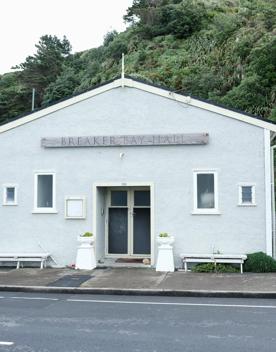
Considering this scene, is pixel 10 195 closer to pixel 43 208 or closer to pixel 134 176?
pixel 43 208

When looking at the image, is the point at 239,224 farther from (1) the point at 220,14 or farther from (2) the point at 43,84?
(2) the point at 43,84

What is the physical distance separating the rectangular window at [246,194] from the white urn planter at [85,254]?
426cm

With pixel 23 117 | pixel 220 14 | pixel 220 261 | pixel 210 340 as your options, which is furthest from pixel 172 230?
pixel 220 14

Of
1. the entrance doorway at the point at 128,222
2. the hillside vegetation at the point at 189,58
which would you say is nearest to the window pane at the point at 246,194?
the entrance doorway at the point at 128,222

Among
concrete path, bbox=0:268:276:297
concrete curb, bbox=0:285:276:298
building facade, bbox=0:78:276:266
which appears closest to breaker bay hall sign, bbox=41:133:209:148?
building facade, bbox=0:78:276:266

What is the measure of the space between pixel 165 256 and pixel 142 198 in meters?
2.27

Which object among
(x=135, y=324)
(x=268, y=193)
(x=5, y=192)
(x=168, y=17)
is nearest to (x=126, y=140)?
(x=5, y=192)

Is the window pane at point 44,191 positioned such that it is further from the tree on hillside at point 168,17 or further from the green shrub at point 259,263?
the tree on hillside at point 168,17

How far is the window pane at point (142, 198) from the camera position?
14.6 metres

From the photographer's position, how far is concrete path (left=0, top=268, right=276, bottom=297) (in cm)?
1041

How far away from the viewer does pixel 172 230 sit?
44.5 feet

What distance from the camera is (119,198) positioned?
14805 millimetres

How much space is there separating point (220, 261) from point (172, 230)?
157 centimetres

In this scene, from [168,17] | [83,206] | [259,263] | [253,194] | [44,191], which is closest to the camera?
[259,263]
